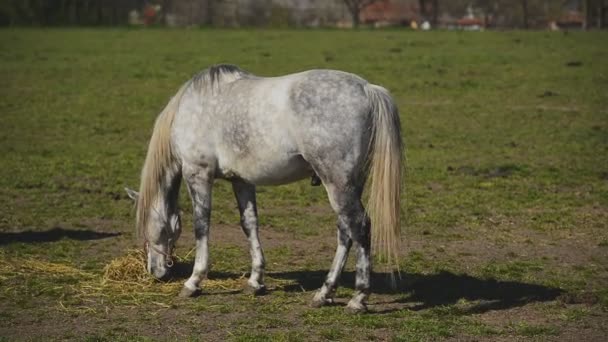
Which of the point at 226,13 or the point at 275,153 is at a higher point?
the point at 226,13

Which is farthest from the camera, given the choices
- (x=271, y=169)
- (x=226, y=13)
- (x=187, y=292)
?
(x=226, y=13)

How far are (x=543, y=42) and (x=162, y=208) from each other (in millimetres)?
25899

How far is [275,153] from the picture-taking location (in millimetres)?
7398

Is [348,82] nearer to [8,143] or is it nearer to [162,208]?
[162,208]

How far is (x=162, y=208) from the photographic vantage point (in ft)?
26.9

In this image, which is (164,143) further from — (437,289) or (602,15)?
(602,15)

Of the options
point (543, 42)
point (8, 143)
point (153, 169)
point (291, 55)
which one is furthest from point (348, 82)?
point (543, 42)

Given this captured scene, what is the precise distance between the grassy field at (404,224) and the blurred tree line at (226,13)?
23480 mm

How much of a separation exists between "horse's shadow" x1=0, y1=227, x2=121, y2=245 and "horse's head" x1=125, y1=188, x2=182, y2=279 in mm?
1949

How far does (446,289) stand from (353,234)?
4.05 feet

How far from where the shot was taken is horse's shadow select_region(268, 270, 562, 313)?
7594mm

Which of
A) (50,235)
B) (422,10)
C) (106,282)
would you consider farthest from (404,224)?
(422,10)

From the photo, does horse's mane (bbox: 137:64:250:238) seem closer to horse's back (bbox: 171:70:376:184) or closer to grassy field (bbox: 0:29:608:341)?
horse's back (bbox: 171:70:376:184)

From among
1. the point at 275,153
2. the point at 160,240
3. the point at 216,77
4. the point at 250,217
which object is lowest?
the point at 160,240
